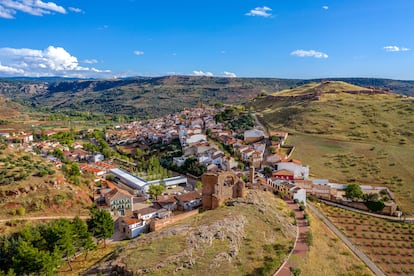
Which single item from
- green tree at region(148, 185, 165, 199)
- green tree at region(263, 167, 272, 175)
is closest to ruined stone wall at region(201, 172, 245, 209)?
green tree at region(148, 185, 165, 199)

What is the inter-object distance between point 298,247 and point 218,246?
A: 25.4ft

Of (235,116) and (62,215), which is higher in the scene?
(235,116)

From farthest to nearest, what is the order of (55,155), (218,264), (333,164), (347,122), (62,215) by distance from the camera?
(347,122) → (55,155) → (333,164) → (62,215) → (218,264)

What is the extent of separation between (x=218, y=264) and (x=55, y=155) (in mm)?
48322

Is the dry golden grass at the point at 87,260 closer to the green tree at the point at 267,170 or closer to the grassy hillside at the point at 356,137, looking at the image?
the green tree at the point at 267,170

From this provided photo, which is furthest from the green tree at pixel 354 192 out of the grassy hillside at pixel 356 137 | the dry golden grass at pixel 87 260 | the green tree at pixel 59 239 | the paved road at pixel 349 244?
the green tree at pixel 59 239

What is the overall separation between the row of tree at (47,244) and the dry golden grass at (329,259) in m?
19.3

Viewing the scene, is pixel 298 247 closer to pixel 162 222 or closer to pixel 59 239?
pixel 162 222

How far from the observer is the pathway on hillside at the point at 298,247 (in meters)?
23.0

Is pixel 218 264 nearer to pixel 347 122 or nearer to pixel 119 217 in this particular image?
pixel 119 217

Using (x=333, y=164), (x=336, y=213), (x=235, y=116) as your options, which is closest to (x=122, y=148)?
(x=235, y=116)

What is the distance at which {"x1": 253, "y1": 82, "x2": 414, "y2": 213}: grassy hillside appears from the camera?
1937 inches

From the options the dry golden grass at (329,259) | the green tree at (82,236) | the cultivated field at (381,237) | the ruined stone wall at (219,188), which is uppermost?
the ruined stone wall at (219,188)

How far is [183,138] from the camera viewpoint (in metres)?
70.1
